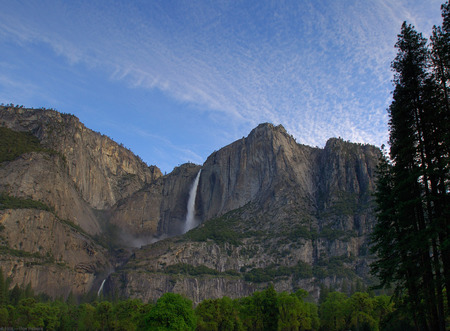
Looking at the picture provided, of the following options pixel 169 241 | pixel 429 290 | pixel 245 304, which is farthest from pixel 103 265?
pixel 429 290

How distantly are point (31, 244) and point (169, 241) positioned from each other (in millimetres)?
55295

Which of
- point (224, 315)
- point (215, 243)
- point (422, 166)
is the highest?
point (215, 243)

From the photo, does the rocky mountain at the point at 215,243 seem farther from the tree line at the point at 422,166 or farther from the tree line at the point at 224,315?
the tree line at the point at 422,166

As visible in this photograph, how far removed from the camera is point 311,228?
17425cm

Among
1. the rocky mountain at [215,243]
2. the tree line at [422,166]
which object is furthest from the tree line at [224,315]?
the rocky mountain at [215,243]

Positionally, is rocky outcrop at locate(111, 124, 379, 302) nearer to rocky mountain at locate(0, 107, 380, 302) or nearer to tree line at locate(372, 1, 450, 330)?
rocky mountain at locate(0, 107, 380, 302)

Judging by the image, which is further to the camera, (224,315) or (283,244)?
(283,244)

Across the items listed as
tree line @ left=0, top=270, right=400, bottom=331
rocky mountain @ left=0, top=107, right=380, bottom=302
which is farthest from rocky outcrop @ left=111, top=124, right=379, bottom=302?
tree line @ left=0, top=270, right=400, bottom=331

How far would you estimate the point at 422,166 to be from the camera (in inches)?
1196

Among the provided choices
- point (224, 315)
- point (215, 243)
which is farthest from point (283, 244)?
point (224, 315)

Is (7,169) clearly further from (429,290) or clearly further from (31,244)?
(429,290)

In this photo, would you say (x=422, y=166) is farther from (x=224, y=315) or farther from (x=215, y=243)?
(x=215, y=243)

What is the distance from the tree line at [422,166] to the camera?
28547 millimetres

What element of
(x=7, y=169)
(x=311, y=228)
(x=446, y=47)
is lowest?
(x=446, y=47)
